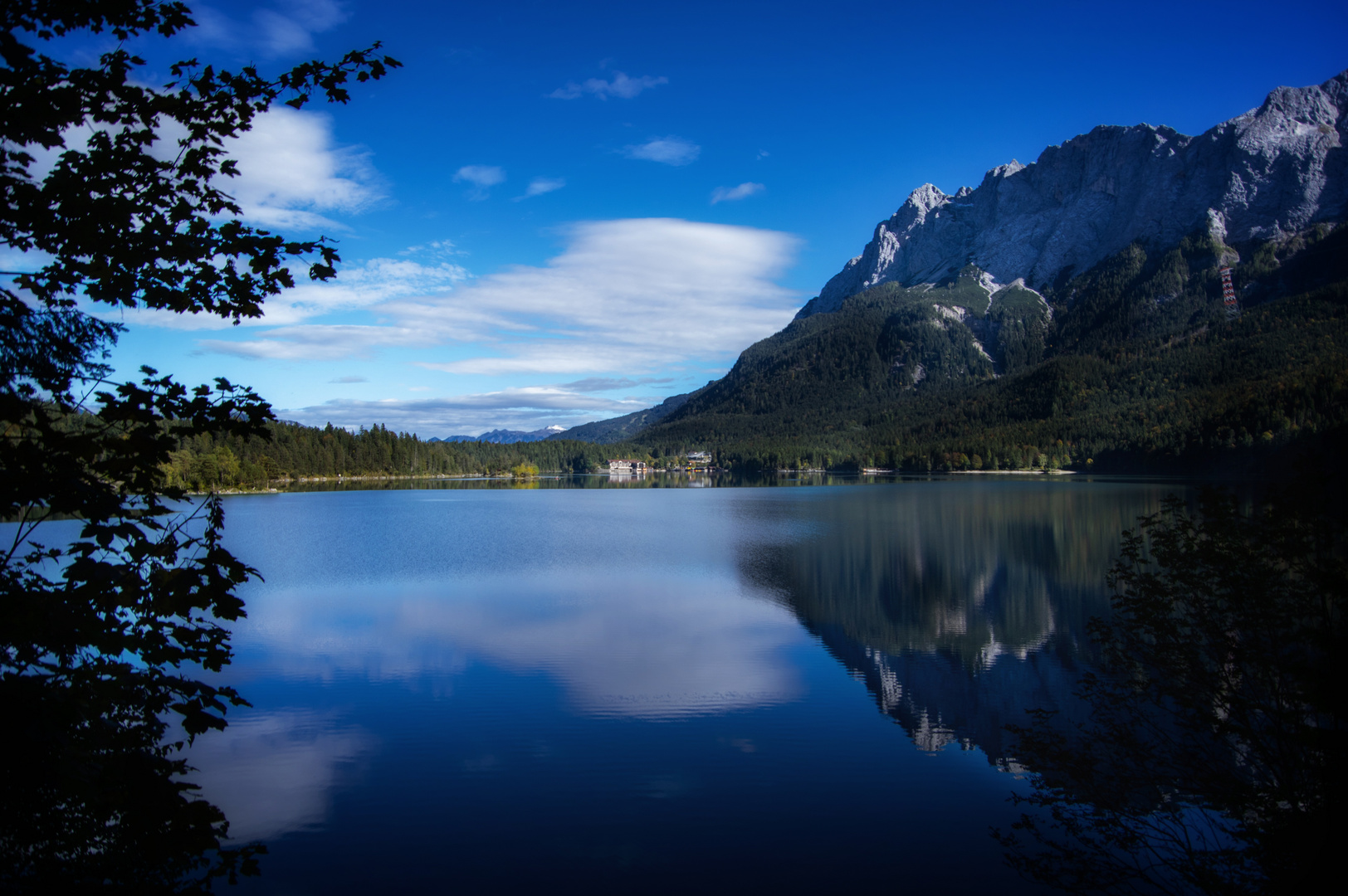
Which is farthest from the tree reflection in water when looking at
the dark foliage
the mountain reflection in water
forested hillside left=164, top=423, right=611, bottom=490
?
forested hillside left=164, top=423, right=611, bottom=490

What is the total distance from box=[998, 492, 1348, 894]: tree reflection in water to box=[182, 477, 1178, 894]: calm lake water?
1065 millimetres

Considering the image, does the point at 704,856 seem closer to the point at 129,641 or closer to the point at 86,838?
the point at 86,838

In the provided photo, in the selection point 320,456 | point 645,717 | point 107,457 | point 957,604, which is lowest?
point 645,717

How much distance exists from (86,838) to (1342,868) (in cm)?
892

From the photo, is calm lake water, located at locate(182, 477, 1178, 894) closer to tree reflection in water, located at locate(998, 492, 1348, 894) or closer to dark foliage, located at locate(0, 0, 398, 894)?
tree reflection in water, located at locate(998, 492, 1348, 894)

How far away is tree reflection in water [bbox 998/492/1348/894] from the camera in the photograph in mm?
7062

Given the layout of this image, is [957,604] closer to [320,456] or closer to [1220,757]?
[1220,757]

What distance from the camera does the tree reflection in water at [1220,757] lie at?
23.2 feet

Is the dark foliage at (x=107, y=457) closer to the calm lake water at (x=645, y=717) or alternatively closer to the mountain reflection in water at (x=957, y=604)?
the calm lake water at (x=645, y=717)

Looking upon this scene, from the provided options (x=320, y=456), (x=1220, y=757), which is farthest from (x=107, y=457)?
(x=320, y=456)

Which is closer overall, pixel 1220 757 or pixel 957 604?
pixel 1220 757

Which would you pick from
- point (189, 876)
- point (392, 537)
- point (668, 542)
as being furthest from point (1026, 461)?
point (189, 876)

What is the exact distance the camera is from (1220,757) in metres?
11.4

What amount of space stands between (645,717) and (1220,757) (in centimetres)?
997
